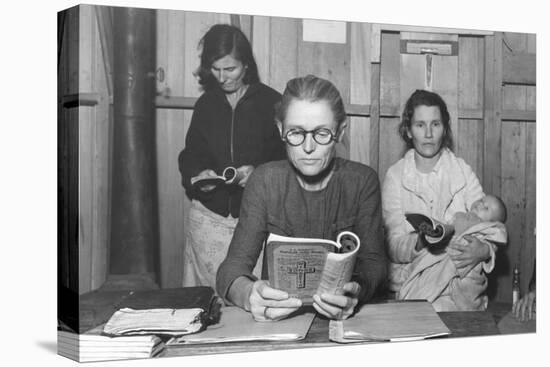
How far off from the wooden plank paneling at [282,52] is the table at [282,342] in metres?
1.55

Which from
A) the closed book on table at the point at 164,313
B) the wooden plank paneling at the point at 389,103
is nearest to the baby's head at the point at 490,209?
the wooden plank paneling at the point at 389,103

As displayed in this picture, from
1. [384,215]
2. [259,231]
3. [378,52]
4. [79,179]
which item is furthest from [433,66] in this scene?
[79,179]

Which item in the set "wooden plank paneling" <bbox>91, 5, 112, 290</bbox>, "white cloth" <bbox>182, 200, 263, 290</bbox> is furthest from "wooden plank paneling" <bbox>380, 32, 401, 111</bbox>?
"wooden plank paneling" <bbox>91, 5, 112, 290</bbox>

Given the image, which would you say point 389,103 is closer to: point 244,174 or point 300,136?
point 300,136

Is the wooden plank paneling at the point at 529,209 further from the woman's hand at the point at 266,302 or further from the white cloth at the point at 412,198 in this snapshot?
the woman's hand at the point at 266,302

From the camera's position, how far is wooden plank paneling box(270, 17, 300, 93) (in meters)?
7.63

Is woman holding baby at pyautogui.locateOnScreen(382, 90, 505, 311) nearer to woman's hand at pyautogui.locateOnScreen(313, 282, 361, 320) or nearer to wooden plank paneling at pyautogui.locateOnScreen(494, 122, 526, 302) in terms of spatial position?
wooden plank paneling at pyautogui.locateOnScreen(494, 122, 526, 302)

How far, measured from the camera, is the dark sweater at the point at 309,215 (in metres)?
7.55

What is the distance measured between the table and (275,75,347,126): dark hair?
1330 mm

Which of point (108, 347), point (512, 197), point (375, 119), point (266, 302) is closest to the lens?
point (108, 347)

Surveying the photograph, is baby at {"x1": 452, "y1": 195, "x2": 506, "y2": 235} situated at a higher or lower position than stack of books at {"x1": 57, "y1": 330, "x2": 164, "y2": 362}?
higher

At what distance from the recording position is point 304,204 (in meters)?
7.68

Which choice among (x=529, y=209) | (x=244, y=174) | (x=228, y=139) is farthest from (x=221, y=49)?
(x=529, y=209)

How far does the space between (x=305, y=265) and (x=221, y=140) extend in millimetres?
948
